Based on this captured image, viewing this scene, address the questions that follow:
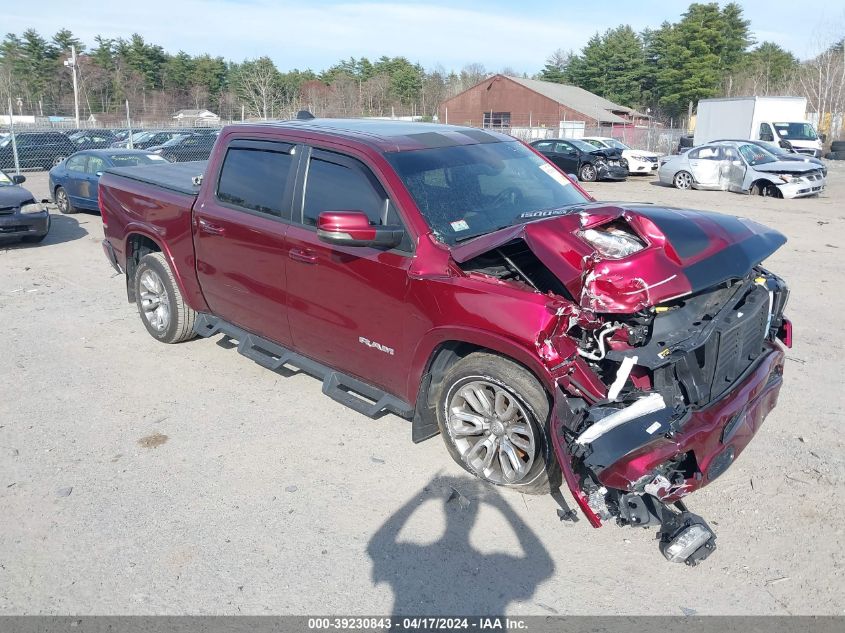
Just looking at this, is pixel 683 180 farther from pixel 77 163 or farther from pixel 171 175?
pixel 171 175

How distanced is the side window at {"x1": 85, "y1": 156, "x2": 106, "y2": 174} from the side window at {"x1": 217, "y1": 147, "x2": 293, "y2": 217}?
10.8m

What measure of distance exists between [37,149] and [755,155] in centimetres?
2471

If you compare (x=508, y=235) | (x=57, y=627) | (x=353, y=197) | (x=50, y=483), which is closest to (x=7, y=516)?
(x=50, y=483)

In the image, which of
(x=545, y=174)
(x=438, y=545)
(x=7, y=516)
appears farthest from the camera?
(x=545, y=174)

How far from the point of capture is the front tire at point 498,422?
Result: 361 cm

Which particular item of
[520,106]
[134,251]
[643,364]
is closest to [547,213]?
[643,364]

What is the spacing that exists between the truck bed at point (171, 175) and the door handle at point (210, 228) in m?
0.38

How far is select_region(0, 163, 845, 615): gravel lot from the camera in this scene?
3188mm

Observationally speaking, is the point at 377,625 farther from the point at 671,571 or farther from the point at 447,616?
the point at 671,571

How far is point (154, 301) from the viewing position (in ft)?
21.1

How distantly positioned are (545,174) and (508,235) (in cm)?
158

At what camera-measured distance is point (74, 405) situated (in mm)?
5293

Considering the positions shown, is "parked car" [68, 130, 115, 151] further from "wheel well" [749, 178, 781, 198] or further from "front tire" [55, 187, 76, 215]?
"wheel well" [749, 178, 781, 198]

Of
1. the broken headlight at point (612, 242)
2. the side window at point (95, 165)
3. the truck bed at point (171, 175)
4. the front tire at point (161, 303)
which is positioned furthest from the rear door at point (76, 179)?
the broken headlight at point (612, 242)
